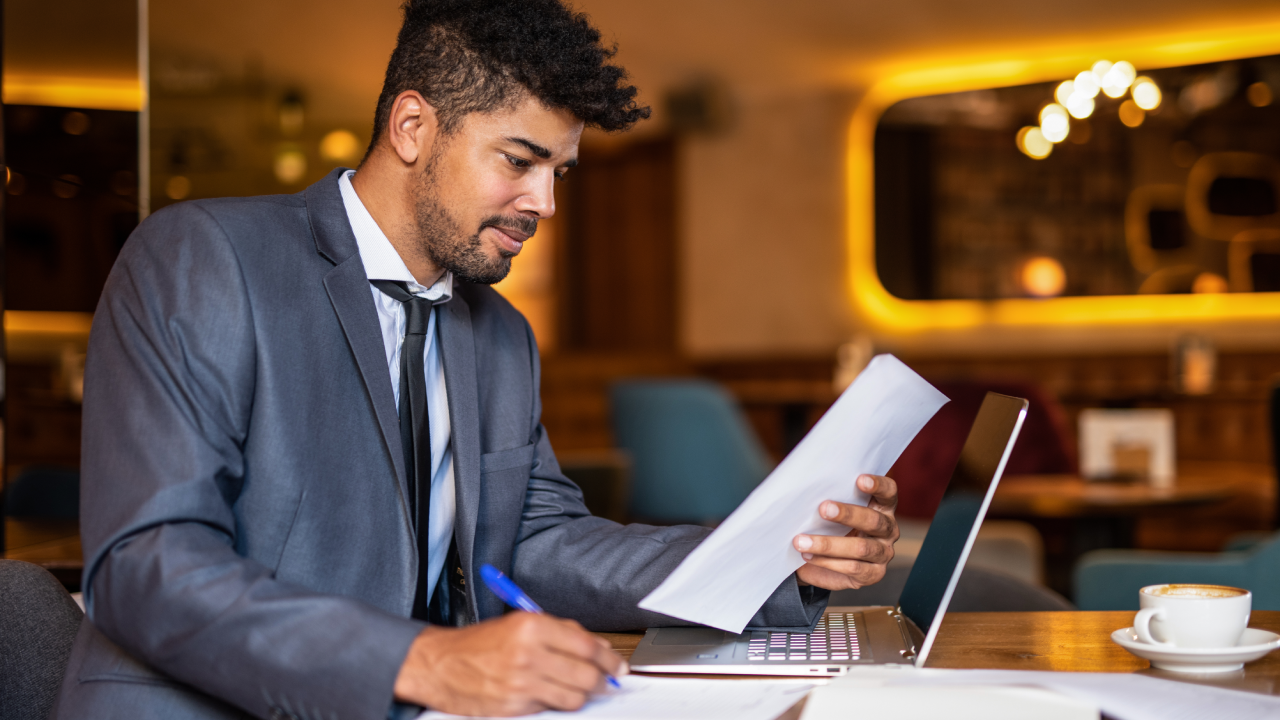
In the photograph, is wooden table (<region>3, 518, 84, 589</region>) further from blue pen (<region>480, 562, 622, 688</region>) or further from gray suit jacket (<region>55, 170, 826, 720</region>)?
blue pen (<region>480, 562, 622, 688</region>)

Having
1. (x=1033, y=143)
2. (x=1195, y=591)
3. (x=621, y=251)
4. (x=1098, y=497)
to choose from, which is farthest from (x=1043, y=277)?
(x=1195, y=591)

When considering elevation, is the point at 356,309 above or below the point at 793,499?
above

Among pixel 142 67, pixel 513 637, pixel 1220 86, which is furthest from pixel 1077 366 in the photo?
pixel 513 637

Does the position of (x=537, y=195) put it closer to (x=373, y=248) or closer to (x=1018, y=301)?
(x=373, y=248)

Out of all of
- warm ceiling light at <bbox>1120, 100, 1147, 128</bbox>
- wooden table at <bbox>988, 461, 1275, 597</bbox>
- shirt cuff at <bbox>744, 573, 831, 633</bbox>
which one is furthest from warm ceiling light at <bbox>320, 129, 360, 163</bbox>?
warm ceiling light at <bbox>1120, 100, 1147, 128</bbox>

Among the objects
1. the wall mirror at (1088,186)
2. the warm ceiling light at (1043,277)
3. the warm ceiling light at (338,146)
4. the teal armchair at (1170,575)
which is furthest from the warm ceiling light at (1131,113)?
the teal armchair at (1170,575)

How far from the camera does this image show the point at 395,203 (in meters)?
1.21

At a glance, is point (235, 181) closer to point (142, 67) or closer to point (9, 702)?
point (142, 67)

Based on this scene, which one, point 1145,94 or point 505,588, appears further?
point 1145,94

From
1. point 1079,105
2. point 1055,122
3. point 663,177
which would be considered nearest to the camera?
point 1079,105

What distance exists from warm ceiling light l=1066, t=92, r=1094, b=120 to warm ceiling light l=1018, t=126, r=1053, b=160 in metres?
0.66

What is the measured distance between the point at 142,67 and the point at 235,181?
5.06ft

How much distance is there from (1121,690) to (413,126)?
2.98 feet

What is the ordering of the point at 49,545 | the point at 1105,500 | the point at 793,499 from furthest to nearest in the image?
the point at 1105,500 → the point at 49,545 → the point at 793,499
